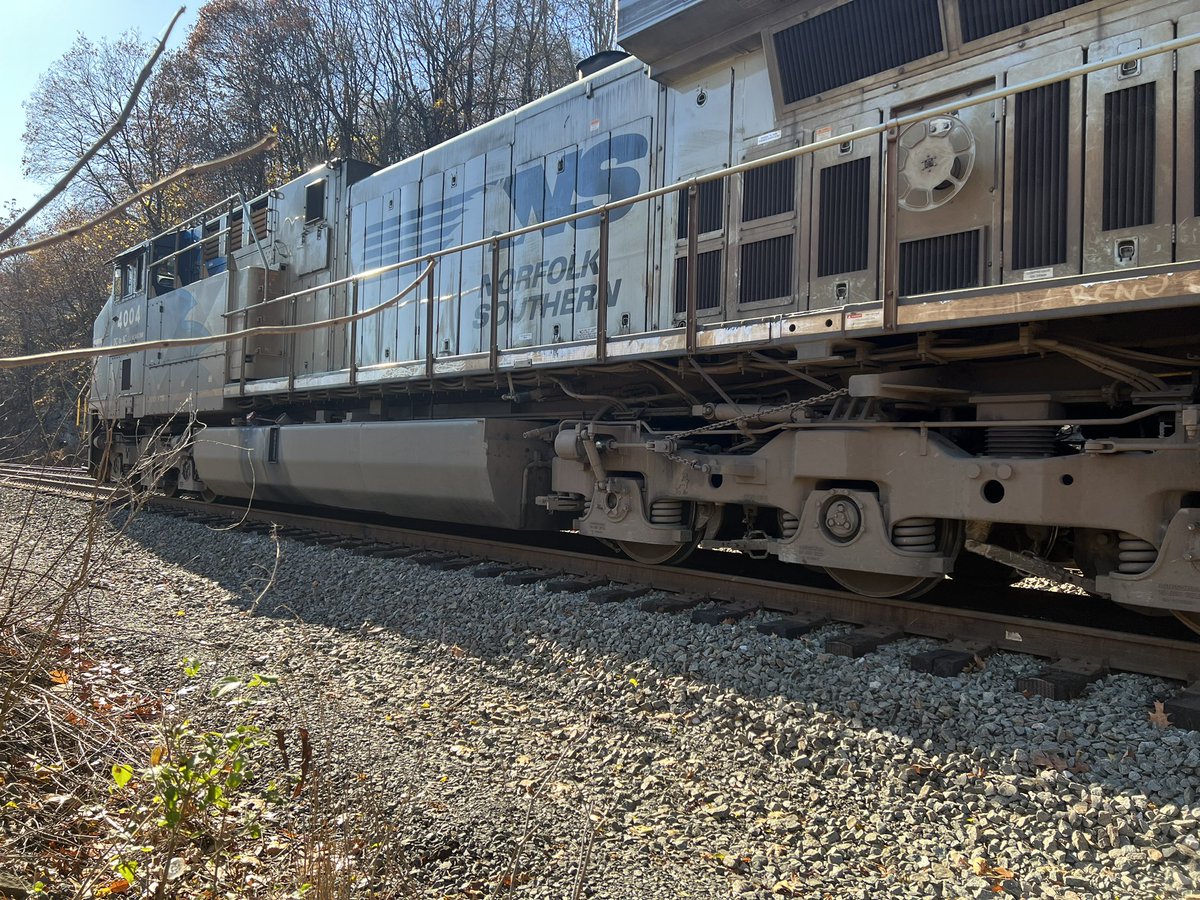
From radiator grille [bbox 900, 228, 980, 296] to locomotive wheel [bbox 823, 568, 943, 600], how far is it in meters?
1.57

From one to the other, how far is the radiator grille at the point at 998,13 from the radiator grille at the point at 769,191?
1.18m

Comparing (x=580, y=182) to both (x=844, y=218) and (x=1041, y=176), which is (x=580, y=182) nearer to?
(x=844, y=218)

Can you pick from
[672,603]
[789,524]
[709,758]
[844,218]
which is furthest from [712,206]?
[709,758]

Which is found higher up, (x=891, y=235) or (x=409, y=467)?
(x=891, y=235)

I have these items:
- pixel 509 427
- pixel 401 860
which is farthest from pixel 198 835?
pixel 509 427

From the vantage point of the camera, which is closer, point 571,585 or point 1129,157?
point 1129,157

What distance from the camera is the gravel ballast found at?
7.98 ft

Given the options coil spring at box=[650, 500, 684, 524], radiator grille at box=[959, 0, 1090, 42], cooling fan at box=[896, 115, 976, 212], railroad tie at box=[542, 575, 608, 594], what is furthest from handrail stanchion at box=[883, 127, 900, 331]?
railroad tie at box=[542, 575, 608, 594]

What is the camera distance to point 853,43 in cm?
498

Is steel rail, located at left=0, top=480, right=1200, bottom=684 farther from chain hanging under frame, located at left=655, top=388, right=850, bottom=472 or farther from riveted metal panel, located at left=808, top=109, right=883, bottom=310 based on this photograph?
riveted metal panel, located at left=808, top=109, right=883, bottom=310

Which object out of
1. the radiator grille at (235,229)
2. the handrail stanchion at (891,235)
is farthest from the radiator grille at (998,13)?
the radiator grille at (235,229)

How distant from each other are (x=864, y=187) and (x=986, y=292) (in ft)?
4.30

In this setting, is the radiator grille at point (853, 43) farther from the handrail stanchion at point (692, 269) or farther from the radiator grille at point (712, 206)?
the handrail stanchion at point (692, 269)

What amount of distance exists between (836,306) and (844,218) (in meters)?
0.56
